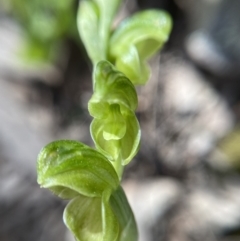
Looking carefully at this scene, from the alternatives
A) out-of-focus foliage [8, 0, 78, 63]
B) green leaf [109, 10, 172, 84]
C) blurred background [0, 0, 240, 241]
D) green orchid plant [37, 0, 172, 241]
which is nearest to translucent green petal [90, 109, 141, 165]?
green orchid plant [37, 0, 172, 241]

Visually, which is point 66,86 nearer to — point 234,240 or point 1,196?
point 1,196

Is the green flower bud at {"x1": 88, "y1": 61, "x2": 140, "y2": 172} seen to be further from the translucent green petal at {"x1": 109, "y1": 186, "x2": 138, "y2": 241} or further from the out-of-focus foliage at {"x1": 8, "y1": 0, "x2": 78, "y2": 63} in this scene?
the out-of-focus foliage at {"x1": 8, "y1": 0, "x2": 78, "y2": 63}

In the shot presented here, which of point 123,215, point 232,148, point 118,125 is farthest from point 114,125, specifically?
point 232,148

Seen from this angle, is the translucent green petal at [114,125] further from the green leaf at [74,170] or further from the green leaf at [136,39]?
the green leaf at [136,39]

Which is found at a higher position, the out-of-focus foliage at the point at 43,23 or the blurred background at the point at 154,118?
the out-of-focus foliage at the point at 43,23

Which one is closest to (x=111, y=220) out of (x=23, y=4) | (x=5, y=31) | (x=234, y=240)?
(x=234, y=240)

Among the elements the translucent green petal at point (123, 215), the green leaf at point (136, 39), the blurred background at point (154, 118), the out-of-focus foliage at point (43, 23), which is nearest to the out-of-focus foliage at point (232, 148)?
the blurred background at point (154, 118)

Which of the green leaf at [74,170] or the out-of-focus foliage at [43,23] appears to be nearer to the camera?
the green leaf at [74,170]
